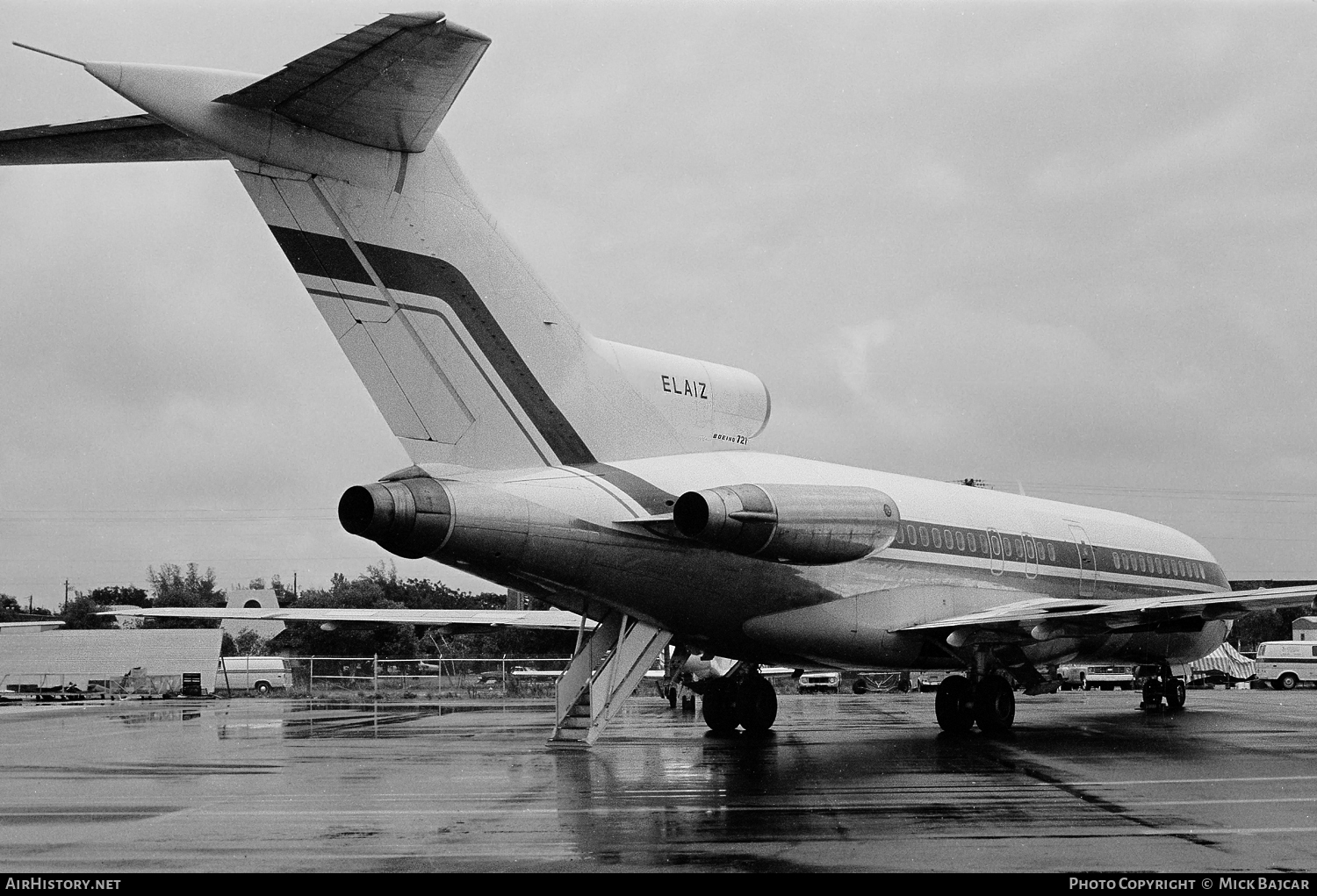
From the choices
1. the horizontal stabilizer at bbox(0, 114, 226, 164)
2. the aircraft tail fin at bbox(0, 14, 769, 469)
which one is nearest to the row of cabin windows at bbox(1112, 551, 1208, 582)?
the aircraft tail fin at bbox(0, 14, 769, 469)

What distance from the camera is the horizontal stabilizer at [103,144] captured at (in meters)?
10.7

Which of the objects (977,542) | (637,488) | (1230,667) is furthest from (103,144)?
(1230,667)

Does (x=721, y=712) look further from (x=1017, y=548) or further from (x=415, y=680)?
(x=415, y=680)

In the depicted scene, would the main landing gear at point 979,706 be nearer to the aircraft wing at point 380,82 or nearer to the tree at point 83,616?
the aircraft wing at point 380,82

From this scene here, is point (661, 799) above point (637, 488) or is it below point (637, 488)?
below

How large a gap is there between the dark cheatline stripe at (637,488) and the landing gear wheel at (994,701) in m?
7.12

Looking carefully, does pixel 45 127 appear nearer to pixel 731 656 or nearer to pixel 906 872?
pixel 906 872

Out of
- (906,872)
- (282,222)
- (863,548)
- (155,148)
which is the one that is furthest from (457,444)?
(906,872)

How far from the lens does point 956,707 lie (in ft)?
62.9

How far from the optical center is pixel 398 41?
1011 cm

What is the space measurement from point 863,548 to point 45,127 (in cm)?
996

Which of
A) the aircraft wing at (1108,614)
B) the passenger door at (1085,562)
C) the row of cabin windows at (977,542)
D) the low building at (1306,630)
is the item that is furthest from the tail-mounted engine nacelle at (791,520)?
the low building at (1306,630)

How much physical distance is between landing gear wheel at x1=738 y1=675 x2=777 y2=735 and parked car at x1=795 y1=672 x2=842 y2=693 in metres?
26.6

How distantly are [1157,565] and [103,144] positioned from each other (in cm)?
2065
